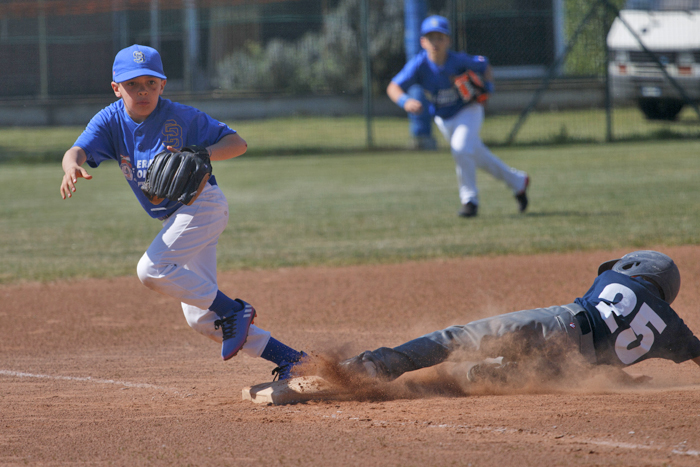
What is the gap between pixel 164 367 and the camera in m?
4.20

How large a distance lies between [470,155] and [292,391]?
528 cm

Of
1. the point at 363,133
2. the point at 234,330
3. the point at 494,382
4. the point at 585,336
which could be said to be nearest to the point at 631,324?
the point at 585,336

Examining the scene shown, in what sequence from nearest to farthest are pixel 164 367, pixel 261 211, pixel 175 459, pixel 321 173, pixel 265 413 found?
pixel 175 459 → pixel 265 413 → pixel 164 367 → pixel 261 211 → pixel 321 173

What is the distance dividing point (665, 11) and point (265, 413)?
15.4 m

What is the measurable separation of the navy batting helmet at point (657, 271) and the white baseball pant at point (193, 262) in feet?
5.76

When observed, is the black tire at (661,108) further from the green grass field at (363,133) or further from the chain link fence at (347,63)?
the green grass field at (363,133)

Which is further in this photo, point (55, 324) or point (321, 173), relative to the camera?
point (321, 173)

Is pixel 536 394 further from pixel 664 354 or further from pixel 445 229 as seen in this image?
pixel 445 229

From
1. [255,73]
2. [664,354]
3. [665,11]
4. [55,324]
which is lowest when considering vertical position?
[55,324]

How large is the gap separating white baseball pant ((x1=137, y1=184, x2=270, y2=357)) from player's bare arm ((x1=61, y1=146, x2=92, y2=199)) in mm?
427

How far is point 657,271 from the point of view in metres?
3.39

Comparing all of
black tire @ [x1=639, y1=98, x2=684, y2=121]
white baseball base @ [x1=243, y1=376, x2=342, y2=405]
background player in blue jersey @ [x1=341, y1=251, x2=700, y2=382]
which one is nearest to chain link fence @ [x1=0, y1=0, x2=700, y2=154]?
black tire @ [x1=639, y1=98, x2=684, y2=121]

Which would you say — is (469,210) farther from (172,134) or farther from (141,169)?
(141,169)

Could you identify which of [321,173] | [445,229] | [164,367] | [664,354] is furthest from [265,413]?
[321,173]
